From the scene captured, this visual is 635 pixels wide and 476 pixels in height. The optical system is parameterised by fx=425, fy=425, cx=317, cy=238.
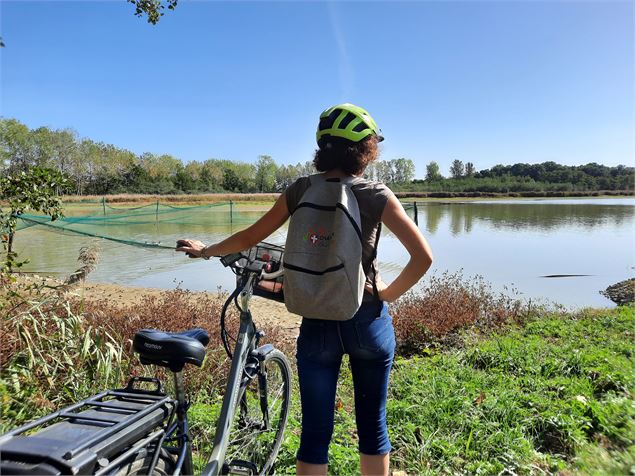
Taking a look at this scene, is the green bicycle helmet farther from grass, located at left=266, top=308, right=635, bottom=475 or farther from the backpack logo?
grass, located at left=266, top=308, right=635, bottom=475

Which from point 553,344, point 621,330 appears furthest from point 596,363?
point 621,330

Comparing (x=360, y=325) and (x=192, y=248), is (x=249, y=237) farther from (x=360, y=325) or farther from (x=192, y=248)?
(x=360, y=325)


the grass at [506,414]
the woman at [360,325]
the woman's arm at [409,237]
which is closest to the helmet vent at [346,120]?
the woman at [360,325]

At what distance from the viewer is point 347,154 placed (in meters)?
1.83

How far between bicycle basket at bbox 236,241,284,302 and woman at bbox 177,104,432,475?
307 mm

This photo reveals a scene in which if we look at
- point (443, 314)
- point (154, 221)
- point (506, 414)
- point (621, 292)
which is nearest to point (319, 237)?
point (506, 414)

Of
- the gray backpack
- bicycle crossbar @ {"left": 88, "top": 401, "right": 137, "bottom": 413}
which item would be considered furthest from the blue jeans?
bicycle crossbar @ {"left": 88, "top": 401, "right": 137, "bottom": 413}

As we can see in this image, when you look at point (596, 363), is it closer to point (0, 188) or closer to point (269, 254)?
point (269, 254)

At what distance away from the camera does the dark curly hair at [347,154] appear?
1.82m

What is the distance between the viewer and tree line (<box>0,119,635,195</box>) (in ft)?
178

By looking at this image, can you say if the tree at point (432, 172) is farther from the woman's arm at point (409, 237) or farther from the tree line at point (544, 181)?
the woman's arm at point (409, 237)

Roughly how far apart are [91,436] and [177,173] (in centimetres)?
7829

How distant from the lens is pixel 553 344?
187 inches

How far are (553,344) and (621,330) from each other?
4.29 ft
